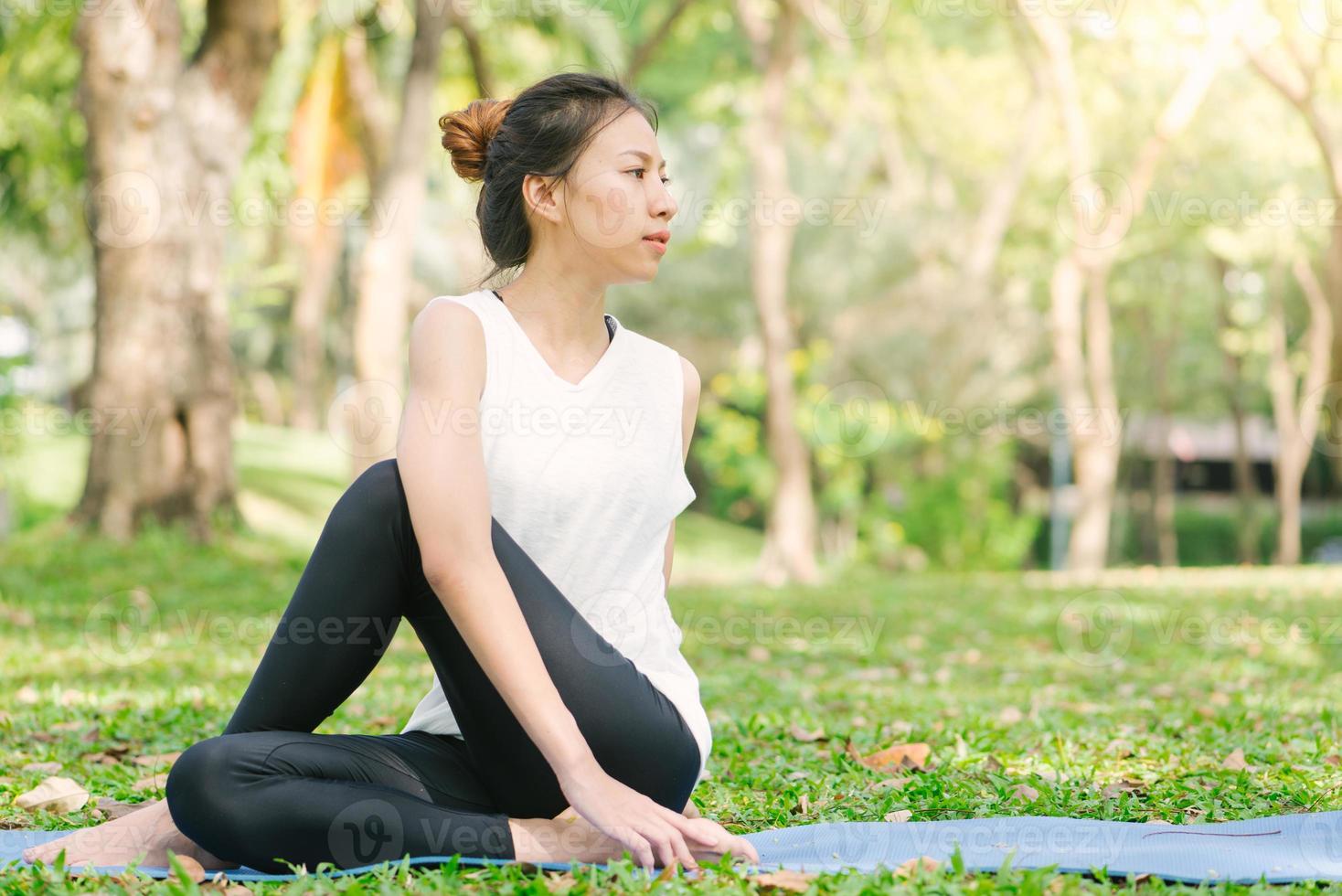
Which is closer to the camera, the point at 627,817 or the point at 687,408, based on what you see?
the point at 627,817

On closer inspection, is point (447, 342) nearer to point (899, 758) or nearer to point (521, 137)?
point (521, 137)

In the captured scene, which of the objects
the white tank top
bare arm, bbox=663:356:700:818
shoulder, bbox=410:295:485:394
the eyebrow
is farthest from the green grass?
the eyebrow

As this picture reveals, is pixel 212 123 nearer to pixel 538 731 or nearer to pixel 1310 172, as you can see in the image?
pixel 538 731

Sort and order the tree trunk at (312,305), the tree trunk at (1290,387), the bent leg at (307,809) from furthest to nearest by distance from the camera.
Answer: the tree trunk at (1290,387) → the tree trunk at (312,305) → the bent leg at (307,809)

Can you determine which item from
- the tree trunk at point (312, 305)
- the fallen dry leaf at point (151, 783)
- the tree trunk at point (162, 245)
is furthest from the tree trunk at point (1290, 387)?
the fallen dry leaf at point (151, 783)

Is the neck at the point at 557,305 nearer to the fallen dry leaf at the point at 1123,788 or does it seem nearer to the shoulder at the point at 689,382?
the shoulder at the point at 689,382

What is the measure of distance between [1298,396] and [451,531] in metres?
33.4

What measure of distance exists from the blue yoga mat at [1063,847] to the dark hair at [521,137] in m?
1.38

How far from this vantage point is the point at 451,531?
2.54 metres

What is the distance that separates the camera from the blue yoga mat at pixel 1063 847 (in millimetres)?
2662

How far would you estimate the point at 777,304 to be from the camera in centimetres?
1418

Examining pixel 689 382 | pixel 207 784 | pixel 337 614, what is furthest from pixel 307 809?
pixel 689 382

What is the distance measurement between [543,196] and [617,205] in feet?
0.61

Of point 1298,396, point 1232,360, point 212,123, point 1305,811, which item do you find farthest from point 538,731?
point 1298,396
